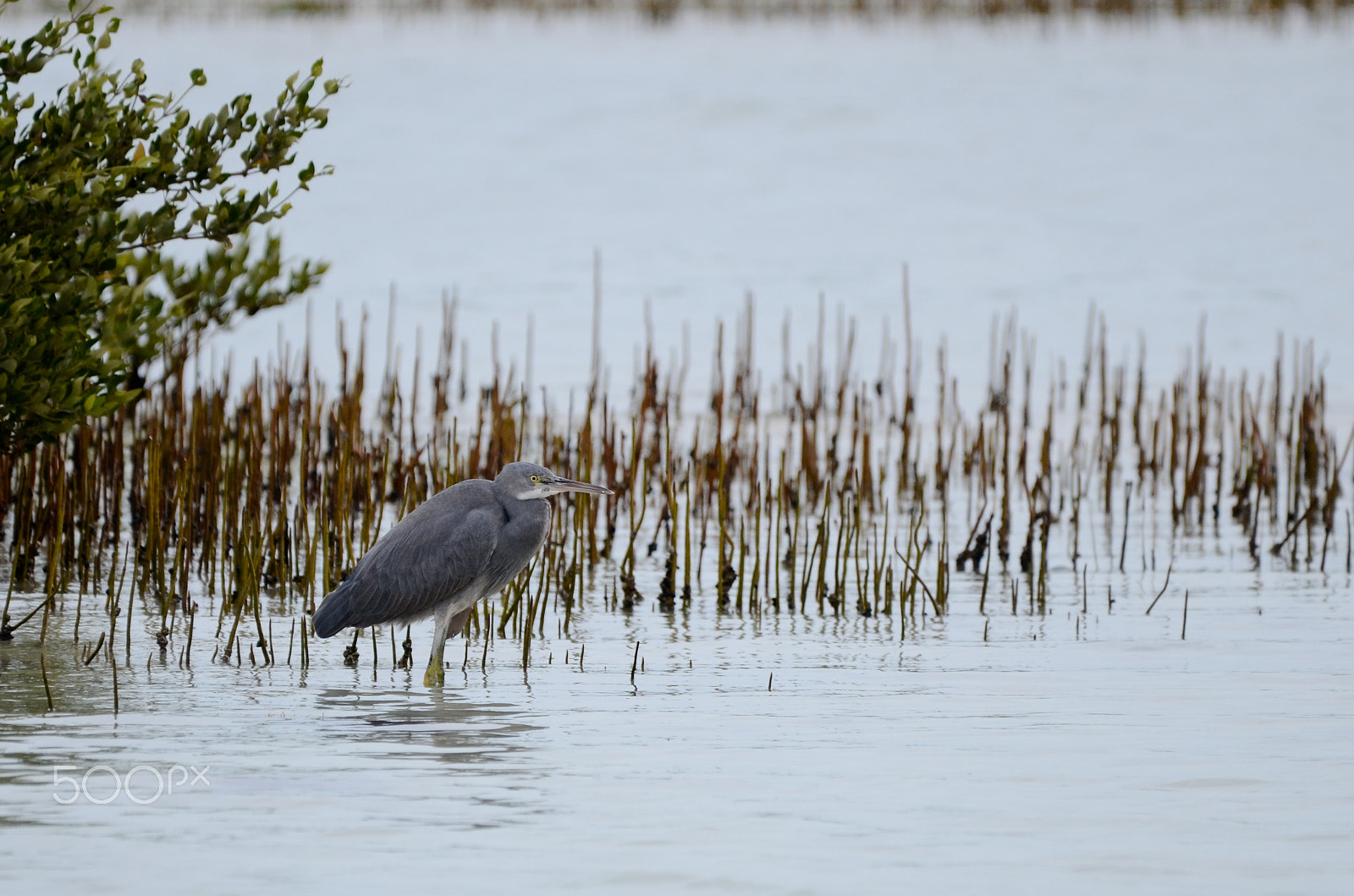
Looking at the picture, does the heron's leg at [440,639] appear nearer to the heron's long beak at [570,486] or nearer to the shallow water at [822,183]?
the heron's long beak at [570,486]

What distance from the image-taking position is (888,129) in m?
22.5

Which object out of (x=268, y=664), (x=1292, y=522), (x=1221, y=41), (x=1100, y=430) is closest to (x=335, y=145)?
(x=1221, y=41)

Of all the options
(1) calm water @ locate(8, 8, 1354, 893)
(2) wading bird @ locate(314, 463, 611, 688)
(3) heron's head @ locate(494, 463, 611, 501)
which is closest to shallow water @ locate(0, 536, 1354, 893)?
(1) calm water @ locate(8, 8, 1354, 893)

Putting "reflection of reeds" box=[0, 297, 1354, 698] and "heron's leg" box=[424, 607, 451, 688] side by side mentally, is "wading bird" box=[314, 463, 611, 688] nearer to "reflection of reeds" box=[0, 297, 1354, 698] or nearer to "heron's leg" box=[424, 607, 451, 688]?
"heron's leg" box=[424, 607, 451, 688]

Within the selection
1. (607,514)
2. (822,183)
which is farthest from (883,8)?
(607,514)

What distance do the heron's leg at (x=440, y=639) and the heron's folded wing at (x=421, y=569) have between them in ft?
0.15

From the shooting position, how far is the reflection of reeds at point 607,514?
5.09 meters

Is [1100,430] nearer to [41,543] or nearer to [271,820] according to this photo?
[41,543]

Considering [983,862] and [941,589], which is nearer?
[983,862]

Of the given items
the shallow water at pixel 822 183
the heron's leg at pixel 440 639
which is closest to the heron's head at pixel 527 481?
the heron's leg at pixel 440 639

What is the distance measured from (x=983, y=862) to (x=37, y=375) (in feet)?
9.74

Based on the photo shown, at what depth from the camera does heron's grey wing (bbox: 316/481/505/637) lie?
4.18 meters

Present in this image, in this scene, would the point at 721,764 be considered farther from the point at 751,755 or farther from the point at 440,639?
the point at 440,639

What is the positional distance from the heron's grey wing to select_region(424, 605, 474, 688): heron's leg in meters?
0.04
